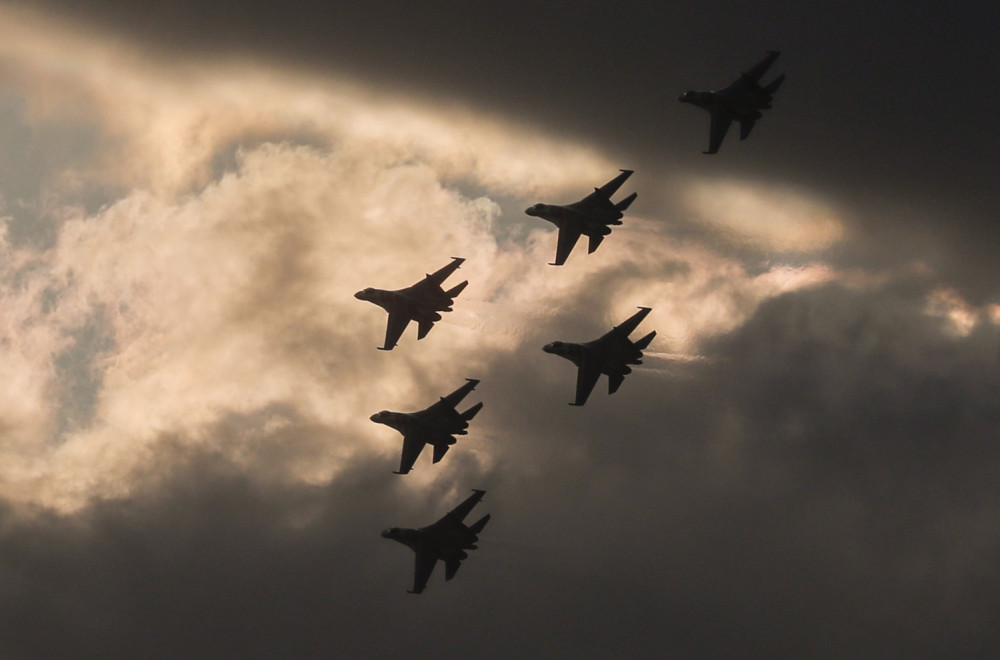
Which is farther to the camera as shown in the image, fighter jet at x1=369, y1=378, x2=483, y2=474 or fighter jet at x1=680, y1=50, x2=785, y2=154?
fighter jet at x1=369, y1=378, x2=483, y2=474

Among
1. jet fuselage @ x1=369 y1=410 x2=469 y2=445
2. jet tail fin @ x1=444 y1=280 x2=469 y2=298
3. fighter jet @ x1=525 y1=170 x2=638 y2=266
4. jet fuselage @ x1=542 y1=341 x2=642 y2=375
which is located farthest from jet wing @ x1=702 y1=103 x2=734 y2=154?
jet fuselage @ x1=369 y1=410 x2=469 y2=445

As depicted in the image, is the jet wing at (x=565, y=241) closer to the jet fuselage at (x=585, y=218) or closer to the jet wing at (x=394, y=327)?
the jet fuselage at (x=585, y=218)

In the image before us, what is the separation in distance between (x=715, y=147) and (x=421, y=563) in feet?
230

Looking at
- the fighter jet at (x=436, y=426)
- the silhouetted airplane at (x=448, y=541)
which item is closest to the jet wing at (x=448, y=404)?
the fighter jet at (x=436, y=426)

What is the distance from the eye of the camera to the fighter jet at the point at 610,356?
6019 inches

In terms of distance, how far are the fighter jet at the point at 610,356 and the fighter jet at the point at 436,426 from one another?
15.2m

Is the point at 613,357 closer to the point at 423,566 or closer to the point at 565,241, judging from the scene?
the point at 565,241

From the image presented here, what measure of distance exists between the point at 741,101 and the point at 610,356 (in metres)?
37.4

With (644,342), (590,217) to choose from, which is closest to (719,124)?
(590,217)

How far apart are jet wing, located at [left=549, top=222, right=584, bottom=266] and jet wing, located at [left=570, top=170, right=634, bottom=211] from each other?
11.6ft

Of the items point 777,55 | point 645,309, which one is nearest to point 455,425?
point 645,309

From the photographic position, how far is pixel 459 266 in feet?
539

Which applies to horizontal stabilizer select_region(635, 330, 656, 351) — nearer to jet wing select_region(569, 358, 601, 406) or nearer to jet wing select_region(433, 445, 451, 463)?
jet wing select_region(569, 358, 601, 406)

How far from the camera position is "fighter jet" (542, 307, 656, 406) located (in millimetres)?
152875
